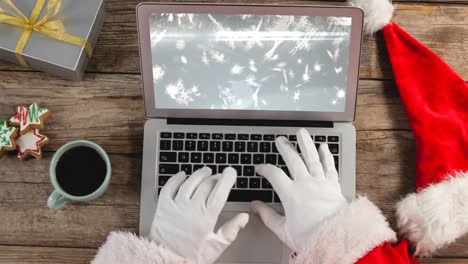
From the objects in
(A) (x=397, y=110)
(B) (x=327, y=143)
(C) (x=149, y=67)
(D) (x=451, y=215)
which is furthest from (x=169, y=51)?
(D) (x=451, y=215)

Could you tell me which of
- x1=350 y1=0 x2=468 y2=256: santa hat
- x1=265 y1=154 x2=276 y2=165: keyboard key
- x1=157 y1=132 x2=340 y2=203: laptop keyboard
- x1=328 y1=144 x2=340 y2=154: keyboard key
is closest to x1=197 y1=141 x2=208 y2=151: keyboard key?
x1=157 y1=132 x2=340 y2=203: laptop keyboard

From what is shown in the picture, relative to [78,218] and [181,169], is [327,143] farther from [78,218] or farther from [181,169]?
[78,218]

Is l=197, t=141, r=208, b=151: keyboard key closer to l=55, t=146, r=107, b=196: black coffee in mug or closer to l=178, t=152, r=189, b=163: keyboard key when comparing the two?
l=178, t=152, r=189, b=163: keyboard key

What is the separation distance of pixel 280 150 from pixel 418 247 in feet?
0.88

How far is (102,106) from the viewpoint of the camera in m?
1.08

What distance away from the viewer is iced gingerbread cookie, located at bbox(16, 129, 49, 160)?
102 centimetres

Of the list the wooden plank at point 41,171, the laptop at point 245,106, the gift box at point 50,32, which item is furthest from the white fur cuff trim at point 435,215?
the gift box at point 50,32

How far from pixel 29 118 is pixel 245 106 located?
14.2 inches

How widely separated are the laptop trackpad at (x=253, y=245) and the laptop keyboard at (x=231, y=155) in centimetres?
4

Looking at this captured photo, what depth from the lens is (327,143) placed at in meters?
1.02

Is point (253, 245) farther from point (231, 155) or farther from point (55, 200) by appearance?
point (55, 200)

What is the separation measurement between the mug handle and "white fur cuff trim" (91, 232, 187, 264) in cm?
9

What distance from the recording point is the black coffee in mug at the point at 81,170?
969 mm

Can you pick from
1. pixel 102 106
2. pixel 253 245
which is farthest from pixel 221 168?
pixel 102 106
